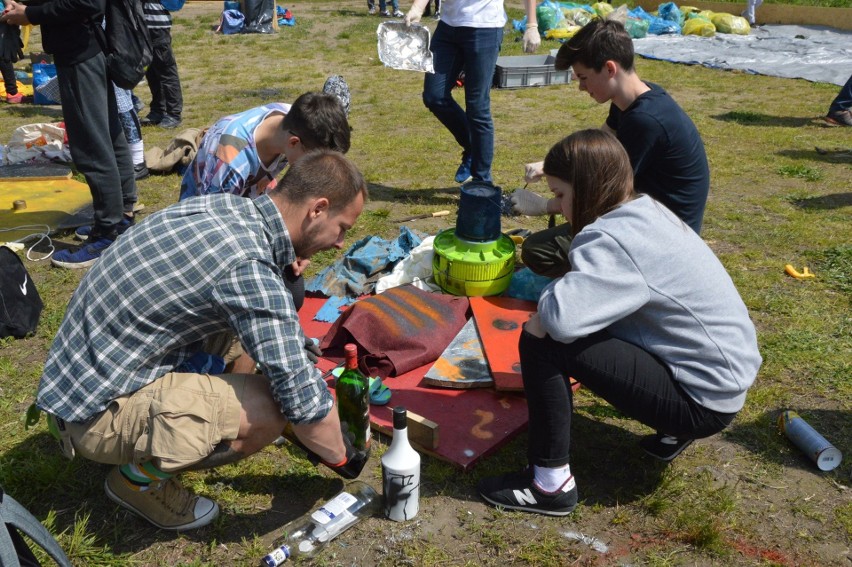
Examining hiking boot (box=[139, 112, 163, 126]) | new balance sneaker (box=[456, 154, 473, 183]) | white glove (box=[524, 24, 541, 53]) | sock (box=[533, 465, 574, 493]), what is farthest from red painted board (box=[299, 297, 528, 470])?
hiking boot (box=[139, 112, 163, 126])

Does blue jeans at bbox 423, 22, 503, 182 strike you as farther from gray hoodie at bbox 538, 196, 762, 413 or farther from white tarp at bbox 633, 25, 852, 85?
white tarp at bbox 633, 25, 852, 85

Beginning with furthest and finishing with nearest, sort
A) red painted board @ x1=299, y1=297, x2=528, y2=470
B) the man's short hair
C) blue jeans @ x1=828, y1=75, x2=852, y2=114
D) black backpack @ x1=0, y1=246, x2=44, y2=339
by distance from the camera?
blue jeans @ x1=828, y1=75, x2=852, y2=114 < black backpack @ x1=0, y1=246, x2=44, y2=339 < red painted board @ x1=299, y1=297, x2=528, y2=470 < the man's short hair

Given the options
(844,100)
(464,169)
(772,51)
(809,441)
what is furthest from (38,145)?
(772,51)

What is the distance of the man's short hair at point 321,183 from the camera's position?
2344 millimetres

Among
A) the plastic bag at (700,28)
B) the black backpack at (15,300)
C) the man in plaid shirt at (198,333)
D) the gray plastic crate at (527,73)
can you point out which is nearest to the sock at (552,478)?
the man in plaid shirt at (198,333)

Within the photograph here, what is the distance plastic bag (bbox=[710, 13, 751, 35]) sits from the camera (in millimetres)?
13492

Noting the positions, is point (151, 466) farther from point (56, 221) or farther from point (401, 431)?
point (56, 221)

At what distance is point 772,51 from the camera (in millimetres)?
12078

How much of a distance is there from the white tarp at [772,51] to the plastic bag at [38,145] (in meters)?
9.25

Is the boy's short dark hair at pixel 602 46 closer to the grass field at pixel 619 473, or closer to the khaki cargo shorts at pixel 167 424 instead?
the grass field at pixel 619 473

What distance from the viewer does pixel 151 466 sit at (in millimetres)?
2471

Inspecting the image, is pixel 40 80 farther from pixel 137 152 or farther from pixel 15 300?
pixel 15 300

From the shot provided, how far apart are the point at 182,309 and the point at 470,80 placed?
3749mm

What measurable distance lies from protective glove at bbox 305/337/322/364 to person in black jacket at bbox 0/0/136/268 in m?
2.03
